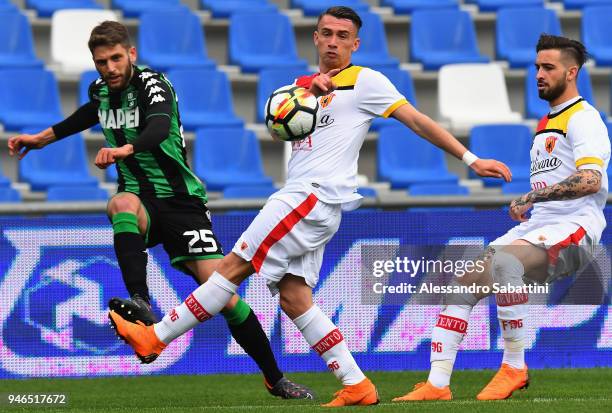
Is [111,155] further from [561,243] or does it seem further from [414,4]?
[414,4]

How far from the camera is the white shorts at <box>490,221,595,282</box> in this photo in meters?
6.57

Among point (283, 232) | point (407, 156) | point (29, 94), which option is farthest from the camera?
point (29, 94)

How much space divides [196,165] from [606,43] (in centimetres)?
499

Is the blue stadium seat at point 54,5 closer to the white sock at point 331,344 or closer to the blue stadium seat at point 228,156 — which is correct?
the blue stadium seat at point 228,156

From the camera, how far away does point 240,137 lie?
11.8 metres

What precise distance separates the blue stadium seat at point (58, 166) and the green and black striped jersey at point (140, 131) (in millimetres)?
4563

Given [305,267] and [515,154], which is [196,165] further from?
[305,267]

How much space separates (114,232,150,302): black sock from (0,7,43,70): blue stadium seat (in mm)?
6449

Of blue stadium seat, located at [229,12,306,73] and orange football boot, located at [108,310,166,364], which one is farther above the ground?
blue stadium seat, located at [229,12,306,73]

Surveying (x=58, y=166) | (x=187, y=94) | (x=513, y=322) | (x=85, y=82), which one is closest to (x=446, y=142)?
(x=513, y=322)

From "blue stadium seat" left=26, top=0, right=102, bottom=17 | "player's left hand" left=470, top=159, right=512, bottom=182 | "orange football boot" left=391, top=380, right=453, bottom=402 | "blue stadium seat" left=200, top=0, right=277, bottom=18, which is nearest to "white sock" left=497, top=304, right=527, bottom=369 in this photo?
"orange football boot" left=391, top=380, right=453, bottom=402

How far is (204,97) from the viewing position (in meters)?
12.4

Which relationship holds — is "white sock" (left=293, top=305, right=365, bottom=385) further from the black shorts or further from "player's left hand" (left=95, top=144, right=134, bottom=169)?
"player's left hand" (left=95, top=144, right=134, bottom=169)

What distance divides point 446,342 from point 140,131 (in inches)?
76.7
